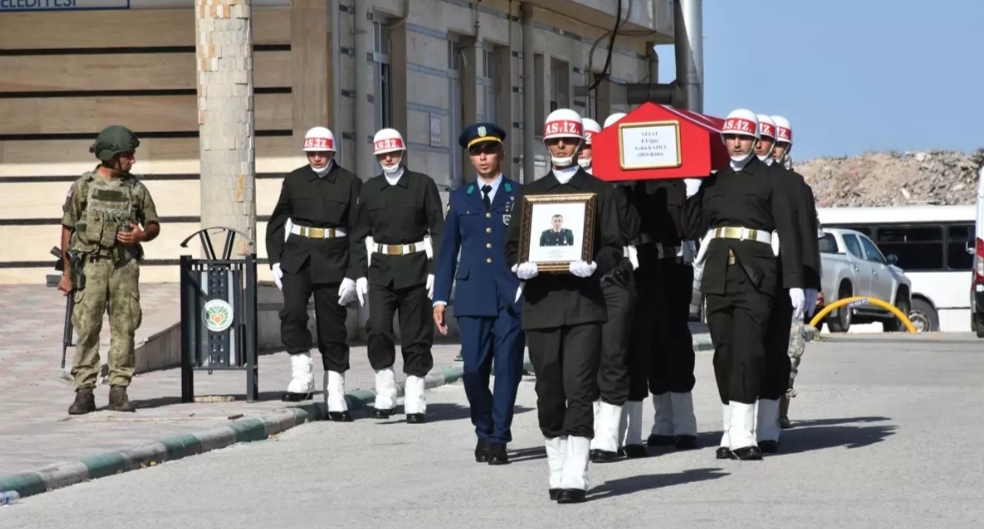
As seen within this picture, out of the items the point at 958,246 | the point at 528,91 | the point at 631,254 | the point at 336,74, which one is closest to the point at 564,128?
the point at 631,254

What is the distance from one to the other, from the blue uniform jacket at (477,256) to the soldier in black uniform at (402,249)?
2.25 meters

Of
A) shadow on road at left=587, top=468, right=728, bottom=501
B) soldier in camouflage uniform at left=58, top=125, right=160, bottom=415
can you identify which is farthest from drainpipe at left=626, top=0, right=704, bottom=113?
shadow on road at left=587, top=468, right=728, bottom=501

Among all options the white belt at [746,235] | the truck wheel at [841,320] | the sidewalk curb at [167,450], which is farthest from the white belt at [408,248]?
the truck wheel at [841,320]

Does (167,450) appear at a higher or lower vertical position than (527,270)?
lower

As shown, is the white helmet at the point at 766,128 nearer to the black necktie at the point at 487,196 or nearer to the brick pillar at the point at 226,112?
the black necktie at the point at 487,196

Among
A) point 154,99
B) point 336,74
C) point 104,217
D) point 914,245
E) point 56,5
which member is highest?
point 56,5

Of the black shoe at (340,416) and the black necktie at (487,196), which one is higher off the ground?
the black necktie at (487,196)

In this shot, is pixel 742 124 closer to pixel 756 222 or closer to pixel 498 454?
pixel 756 222

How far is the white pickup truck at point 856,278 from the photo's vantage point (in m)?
34.6

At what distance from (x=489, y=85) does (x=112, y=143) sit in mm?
17374

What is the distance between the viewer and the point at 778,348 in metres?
12.8

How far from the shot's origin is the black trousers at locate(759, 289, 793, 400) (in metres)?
12.7

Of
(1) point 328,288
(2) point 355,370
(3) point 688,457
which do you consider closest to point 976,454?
(3) point 688,457

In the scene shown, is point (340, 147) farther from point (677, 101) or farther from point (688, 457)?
point (688, 457)
